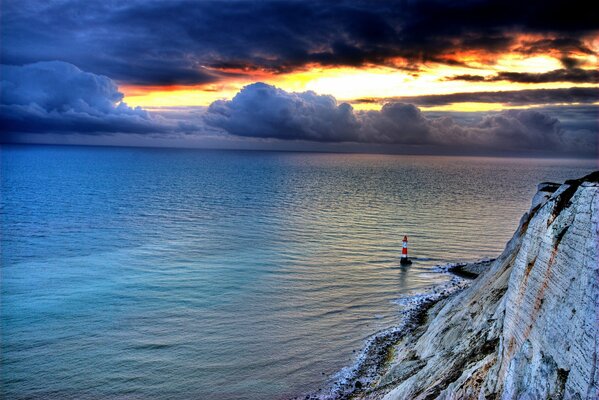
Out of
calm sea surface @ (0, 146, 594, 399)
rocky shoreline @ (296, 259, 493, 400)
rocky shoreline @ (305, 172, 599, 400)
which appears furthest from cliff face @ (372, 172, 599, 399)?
calm sea surface @ (0, 146, 594, 399)

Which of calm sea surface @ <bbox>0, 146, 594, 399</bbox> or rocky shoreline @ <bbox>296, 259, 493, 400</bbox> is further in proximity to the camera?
calm sea surface @ <bbox>0, 146, 594, 399</bbox>

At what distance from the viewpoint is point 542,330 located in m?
11.4

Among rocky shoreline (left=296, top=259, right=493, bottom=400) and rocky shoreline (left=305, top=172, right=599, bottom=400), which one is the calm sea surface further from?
rocky shoreline (left=305, top=172, right=599, bottom=400)

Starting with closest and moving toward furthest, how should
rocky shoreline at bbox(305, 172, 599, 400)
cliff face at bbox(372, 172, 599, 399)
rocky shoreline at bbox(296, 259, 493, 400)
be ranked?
cliff face at bbox(372, 172, 599, 399) < rocky shoreline at bbox(305, 172, 599, 400) < rocky shoreline at bbox(296, 259, 493, 400)

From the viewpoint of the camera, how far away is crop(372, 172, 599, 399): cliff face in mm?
9781

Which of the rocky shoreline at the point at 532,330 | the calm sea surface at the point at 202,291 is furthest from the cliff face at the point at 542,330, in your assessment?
the calm sea surface at the point at 202,291

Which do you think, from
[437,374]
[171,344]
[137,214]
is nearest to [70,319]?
[171,344]

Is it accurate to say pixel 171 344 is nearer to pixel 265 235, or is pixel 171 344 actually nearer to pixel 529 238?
pixel 529 238

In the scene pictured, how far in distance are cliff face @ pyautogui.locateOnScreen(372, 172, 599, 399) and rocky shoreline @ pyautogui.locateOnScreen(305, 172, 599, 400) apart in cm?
2

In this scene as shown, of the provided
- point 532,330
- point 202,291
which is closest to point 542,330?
point 532,330

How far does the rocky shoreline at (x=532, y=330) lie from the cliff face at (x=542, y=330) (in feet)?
0.08

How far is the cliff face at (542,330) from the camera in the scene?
9.78 metres

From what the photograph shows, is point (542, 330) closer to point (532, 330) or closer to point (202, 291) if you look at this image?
point (532, 330)

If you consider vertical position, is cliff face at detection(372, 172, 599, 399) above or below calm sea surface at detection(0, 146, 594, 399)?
above
